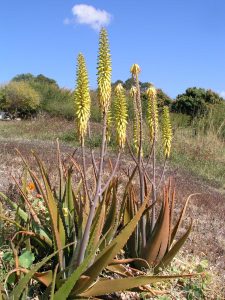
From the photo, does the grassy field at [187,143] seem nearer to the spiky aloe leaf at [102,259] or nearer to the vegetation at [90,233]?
the vegetation at [90,233]

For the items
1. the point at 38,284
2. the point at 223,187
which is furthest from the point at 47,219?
the point at 223,187

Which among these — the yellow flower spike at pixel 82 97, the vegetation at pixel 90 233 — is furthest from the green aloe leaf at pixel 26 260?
the yellow flower spike at pixel 82 97

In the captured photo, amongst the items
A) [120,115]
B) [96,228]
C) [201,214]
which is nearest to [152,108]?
[120,115]

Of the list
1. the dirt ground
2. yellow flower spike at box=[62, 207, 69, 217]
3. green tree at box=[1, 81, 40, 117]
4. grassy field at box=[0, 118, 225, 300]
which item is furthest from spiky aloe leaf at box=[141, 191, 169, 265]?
green tree at box=[1, 81, 40, 117]

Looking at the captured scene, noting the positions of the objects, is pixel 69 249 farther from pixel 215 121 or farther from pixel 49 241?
pixel 215 121

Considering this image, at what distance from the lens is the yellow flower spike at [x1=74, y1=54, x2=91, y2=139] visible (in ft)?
8.86

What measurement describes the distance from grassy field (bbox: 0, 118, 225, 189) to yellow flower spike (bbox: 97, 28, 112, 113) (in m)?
8.27

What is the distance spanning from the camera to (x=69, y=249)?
322 cm

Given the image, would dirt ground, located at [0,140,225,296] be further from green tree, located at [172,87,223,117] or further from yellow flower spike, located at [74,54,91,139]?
green tree, located at [172,87,223,117]

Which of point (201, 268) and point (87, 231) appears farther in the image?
point (201, 268)

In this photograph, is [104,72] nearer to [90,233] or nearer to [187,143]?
[90,233]

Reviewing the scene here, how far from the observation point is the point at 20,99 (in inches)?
949

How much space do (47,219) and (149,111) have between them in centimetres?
122

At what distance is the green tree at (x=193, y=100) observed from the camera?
930 inches
